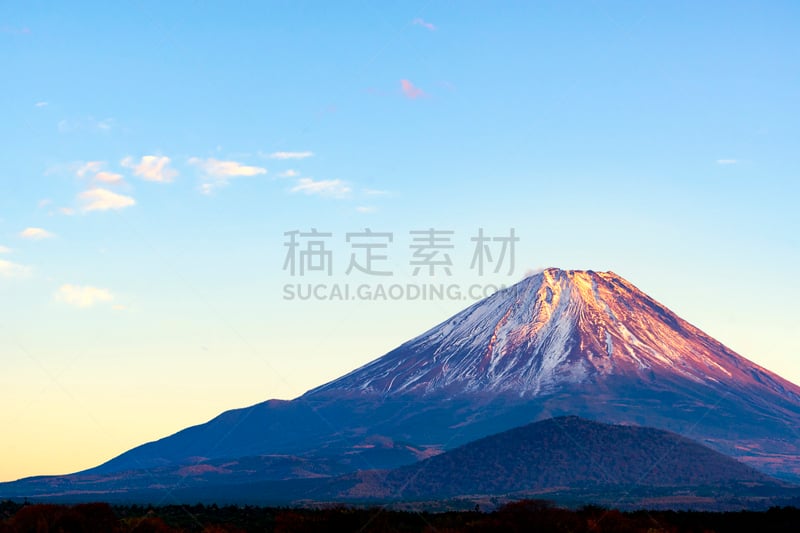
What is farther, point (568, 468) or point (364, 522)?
point (568, 468)

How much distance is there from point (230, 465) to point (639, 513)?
15873 centimetres

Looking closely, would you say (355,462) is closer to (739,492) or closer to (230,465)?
(230,465)

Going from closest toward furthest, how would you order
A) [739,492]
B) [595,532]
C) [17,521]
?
[595,532] < [17,521] < [739,492]

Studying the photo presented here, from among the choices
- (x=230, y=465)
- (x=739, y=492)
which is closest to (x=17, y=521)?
(x=739, y=492)

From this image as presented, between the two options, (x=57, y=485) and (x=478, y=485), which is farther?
(x=57, y=485)

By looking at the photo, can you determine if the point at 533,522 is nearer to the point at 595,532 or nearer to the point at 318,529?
the point at 595,532

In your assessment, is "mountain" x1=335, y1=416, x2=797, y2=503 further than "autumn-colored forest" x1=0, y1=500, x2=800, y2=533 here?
Yes

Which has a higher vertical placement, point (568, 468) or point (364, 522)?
point (364, 522)

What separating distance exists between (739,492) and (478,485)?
34140 millimetres

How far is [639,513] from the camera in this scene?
5000 centimetres

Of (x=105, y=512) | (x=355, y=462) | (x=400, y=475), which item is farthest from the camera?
(x=355, y=462)

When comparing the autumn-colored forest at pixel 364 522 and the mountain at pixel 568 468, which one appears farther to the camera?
the mountain at pixel 568 468

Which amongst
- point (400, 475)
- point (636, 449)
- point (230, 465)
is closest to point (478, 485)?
point (400, 475)

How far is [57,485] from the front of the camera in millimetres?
195500
